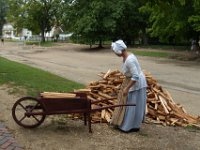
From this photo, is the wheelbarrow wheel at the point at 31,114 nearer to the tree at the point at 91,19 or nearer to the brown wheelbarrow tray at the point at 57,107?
the brown wheelbarrow tray at the point at 57,107

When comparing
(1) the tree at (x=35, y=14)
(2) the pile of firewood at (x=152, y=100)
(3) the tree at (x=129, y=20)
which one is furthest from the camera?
(1) the tree at (x=35, y=14)

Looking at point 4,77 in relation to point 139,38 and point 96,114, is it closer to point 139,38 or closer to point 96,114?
point 96,114

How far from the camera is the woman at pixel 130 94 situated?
284 inches

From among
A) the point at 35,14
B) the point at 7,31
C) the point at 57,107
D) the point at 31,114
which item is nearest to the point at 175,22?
the point at 57,107

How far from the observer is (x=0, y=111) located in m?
8.62

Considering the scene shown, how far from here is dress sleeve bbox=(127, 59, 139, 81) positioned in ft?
23.5

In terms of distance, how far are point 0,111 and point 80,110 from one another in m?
2.22

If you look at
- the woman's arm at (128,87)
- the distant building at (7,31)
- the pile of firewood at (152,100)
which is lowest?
the distant building at (7,31)

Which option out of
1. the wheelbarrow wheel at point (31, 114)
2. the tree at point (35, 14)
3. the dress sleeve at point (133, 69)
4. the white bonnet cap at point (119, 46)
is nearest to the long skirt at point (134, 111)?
the dress sleeve at point (133, 69)

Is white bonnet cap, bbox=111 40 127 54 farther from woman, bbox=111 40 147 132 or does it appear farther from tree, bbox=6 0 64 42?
tree, bbox=6 0 64 42

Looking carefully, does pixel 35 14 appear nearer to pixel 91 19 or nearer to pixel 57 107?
pixel 91 19

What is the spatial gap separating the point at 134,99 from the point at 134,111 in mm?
208

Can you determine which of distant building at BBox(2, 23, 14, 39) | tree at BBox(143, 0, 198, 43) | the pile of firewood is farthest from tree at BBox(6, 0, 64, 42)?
distant building at BBox(2, 23, 14, 39)

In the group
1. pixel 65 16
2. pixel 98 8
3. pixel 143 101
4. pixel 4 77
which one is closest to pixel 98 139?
pixel 143 101
